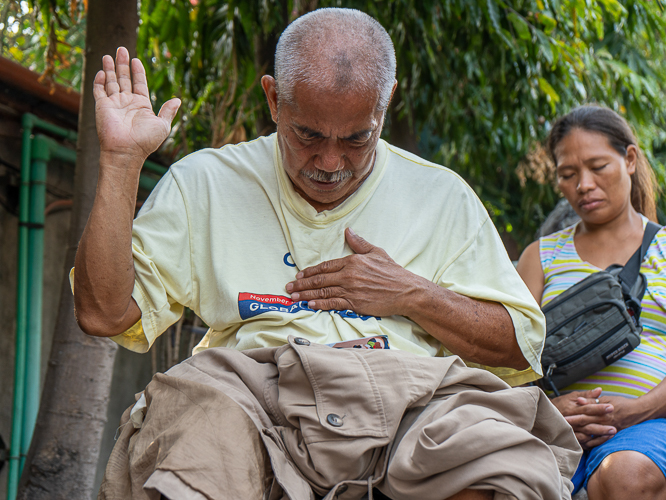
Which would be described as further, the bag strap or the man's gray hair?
the bag strap

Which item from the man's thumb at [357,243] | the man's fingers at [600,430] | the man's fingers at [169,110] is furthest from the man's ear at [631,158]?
the man's fingers at [169,110]

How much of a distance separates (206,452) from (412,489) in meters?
0.44

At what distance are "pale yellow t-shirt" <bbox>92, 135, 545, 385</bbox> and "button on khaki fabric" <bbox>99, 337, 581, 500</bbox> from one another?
0.86 ft

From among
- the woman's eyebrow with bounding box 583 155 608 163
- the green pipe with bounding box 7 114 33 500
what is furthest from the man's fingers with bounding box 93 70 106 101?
the green pipe with bounding box 7 114 33 500

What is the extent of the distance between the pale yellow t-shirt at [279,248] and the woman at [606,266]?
0.46 meters

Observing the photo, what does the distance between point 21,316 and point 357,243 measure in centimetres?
291

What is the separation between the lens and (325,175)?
1.95 metres

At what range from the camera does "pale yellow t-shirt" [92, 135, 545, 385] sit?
6.17ft

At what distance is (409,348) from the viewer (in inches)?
75.4

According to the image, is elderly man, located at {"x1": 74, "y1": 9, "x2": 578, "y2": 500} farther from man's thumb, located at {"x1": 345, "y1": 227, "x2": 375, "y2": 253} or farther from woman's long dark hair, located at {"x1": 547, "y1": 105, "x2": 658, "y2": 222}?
woman's long dark hair, located at {"x1": 547, "y1": 105, "x2": 658, "y2": 222}

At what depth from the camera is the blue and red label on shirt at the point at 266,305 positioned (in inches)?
73.6

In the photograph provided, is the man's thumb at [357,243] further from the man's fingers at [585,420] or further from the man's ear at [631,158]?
the man's ear at [631,158]

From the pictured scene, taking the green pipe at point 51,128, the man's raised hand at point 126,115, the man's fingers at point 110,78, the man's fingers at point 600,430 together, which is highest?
the green pipe at point 51,128

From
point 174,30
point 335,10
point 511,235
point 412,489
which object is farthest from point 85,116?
point 511,235
